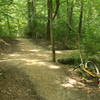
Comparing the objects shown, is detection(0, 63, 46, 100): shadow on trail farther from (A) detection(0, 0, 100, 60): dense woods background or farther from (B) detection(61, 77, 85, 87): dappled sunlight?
(A) detection(0, 0, 100, 60): dense woods background

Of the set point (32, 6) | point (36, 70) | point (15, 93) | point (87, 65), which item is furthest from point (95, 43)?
point (32, 6)

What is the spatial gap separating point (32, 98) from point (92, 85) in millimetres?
3605

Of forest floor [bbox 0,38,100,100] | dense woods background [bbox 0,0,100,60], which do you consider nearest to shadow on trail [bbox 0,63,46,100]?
forest floor [bbox 0,38,100,100]

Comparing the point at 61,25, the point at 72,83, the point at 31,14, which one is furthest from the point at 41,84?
the point at 31,14

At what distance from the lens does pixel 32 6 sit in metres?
20.7

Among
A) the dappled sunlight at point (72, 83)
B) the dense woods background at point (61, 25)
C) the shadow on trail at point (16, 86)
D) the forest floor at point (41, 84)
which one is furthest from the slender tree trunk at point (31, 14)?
the dappled sunlight at point (72, 83)

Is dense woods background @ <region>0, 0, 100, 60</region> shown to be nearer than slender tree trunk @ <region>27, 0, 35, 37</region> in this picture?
Yes

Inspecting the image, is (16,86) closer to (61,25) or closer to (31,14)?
(61,25)

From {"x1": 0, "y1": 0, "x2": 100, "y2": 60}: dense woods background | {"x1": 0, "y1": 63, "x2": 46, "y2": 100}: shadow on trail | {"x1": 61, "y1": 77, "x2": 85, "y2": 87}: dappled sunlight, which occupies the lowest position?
{"x1": 61, "y1": 77, "x2": 85, "y2": 87}: dappled sunlight

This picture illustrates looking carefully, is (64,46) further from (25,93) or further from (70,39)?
(25,93)

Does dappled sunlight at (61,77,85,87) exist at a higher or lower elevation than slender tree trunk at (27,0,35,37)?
lower

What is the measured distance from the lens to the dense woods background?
11.0 meters

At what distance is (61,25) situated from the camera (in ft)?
59.8

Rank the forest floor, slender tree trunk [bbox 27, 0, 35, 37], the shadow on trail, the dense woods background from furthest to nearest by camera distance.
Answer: slender tree trunk [bbox 27, 0, 35, 37] < the dense woods background < the forest floor < the shadow on trail
